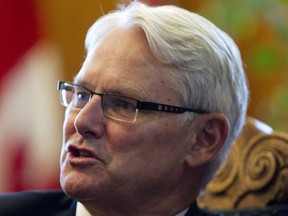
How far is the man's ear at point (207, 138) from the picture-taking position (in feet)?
5.59

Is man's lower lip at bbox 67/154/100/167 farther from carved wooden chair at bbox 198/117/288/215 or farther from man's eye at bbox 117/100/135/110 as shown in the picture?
carved wooden chair at bbox 198/117/288/215

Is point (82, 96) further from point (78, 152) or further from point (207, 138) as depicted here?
point (207, 138)

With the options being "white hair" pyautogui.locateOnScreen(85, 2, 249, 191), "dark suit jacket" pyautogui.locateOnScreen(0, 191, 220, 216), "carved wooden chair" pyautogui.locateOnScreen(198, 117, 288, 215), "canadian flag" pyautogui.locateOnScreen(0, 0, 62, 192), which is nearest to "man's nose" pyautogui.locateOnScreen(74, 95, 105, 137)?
"white hair" pyautogui.locateOnScreen(85, 2, 249, 191)

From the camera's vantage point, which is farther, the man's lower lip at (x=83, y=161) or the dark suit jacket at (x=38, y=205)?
the dark suit jacket at (x=38, y=205)

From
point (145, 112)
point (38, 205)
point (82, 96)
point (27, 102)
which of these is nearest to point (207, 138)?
point (145, 112)

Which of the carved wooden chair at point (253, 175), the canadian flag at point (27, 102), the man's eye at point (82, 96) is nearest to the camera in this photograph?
the man's eye at point (82, 96)

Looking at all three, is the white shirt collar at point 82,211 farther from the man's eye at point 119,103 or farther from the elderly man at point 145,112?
the man's eye at point 119,103

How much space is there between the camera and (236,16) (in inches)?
111

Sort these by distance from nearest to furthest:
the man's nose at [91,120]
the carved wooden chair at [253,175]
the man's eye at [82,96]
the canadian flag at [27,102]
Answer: the man's nose at [91,120] < the man's eye at [82,96] < the carved wooden chair at [253,175] < the canadian flag at [27,102]

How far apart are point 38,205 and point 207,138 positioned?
0.50 m

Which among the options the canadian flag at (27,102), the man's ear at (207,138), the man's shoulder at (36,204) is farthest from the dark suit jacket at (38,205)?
the canadian flag at (27,102)

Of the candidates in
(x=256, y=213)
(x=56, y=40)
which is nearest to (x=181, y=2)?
(x=56, y=40)

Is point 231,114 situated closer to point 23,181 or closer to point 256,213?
point 256,213

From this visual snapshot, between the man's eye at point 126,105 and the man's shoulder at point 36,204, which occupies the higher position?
the man's eye at point 126,105
